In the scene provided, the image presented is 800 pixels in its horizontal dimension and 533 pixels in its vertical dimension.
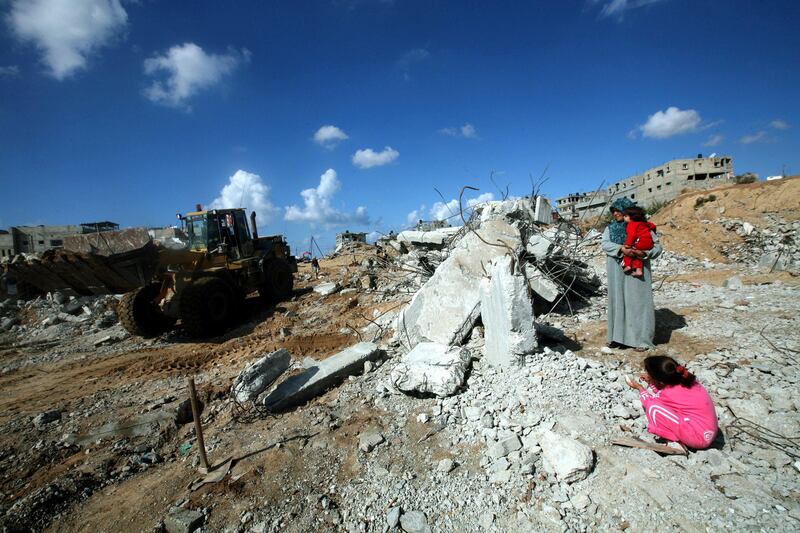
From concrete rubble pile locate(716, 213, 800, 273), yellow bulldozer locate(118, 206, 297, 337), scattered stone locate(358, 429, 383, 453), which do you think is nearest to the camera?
scattered stone locate(358, 429, 383, 453)

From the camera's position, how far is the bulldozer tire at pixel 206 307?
22.1 ft

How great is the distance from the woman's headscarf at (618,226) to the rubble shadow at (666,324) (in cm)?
118

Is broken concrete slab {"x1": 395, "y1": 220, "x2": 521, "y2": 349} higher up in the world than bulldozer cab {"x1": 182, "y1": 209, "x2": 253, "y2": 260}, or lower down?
lower down

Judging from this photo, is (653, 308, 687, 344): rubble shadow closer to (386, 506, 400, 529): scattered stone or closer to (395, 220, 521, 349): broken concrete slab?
(395, 220, 521, 349): broken concrete slab

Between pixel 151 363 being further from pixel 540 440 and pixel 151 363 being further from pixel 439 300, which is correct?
pixel 540 440

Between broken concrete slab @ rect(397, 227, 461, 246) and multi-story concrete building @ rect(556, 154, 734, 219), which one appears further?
multi-story concrete building @ rect(556, 154, 734, 219)

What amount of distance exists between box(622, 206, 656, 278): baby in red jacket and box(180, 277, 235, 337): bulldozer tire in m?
6.95

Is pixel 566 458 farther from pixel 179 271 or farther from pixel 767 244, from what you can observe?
pixel 767 244

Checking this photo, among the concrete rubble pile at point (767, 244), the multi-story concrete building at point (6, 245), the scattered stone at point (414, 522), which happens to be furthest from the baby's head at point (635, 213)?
the multi-story concrete building at point (6, 245)

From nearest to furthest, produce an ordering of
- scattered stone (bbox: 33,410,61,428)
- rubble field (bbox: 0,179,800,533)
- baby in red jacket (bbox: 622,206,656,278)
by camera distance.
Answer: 1. rubble field (bbox: 0,179,800,533)
2. baby in red jacket (bbox: 622,206,656,278)
3. scattered stone (bbox: 33,410,61,428)

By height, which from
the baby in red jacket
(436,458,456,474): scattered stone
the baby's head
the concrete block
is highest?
the concrete block

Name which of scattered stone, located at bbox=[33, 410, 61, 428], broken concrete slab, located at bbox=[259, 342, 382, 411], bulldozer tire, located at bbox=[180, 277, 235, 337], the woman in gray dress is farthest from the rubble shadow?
bulldozer tire, located at bbox=[180, 277, 235, 337]

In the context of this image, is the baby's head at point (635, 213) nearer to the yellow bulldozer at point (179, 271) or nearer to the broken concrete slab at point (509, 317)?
the broken concrete slab at point (509, 317)

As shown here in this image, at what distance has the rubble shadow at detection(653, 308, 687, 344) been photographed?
389cm
